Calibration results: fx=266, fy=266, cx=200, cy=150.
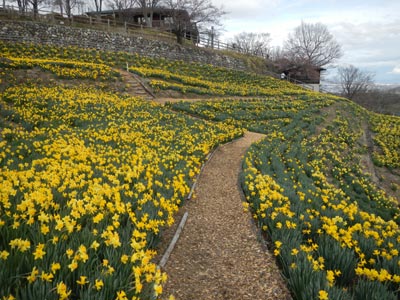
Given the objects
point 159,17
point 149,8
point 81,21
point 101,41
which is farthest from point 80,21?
point 159,17

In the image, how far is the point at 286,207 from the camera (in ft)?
15.5

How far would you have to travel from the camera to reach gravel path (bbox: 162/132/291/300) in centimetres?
338

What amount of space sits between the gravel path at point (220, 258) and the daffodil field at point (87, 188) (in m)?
0.39

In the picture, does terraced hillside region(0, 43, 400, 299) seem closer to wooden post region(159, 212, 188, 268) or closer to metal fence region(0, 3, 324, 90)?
wooden post region(159, 212, 188, 268)

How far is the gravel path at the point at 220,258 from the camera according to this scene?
133 inches

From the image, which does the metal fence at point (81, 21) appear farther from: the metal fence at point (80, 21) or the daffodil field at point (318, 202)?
the daffodil field at point (318, 202)

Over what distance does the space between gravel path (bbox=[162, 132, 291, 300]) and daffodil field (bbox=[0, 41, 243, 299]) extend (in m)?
0.39

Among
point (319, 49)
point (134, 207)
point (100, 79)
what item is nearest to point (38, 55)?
point (100, 79)

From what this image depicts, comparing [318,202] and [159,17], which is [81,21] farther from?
[318,202]

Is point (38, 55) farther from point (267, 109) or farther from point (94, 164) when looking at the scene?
point (94, 164)

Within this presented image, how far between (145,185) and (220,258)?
6.43 ft

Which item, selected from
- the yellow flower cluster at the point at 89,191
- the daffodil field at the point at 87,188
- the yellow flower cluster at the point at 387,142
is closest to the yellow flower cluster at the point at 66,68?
the daffodil field at the point at 87,188

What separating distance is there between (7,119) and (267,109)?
50.2ft

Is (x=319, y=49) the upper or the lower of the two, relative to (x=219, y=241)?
upper
